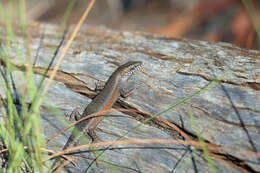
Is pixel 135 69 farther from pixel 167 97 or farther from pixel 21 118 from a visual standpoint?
pixel 21 118

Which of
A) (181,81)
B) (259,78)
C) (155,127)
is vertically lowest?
(155,127)

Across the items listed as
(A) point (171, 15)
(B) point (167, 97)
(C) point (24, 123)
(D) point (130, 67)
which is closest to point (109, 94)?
(D) point (130, 67)

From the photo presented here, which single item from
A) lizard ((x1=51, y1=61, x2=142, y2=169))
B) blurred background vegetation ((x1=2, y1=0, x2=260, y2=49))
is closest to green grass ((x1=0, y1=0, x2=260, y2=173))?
lizard ((x1=51, y1=61, x2=142, y2=169))

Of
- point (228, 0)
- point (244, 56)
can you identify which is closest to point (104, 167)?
point (244, 56)

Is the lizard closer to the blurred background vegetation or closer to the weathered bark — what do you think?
the weathered bark

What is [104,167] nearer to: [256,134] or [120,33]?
[256,134]
